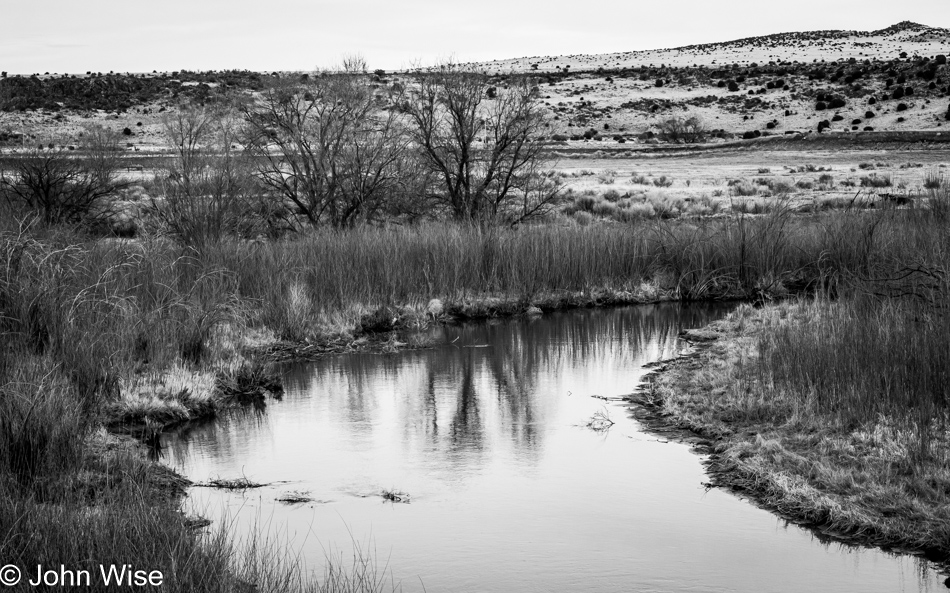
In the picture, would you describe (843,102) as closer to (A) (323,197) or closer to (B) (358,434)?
(A) (323,197)

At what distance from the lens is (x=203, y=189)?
18703 millimetres

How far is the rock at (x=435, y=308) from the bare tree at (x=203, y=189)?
428 centimetres

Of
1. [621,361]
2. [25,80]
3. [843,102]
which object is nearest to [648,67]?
[843,102]

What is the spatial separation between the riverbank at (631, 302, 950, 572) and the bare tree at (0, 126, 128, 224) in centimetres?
1419

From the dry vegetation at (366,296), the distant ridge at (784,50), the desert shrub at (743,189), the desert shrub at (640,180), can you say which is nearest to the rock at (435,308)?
the dry vegetation at (366,296)

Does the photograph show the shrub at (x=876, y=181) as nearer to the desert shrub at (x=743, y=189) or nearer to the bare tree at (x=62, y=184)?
the desert shrub at (x=743, y=189)

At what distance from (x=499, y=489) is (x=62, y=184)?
1642 cm

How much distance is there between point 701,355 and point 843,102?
191 feet

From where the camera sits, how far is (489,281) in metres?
19.3

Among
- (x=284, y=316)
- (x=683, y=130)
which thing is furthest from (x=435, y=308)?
(x=683, y=130)

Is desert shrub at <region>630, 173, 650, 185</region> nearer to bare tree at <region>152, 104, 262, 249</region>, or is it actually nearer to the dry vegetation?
the dry vegetation

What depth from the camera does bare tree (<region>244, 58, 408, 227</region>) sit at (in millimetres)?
21625

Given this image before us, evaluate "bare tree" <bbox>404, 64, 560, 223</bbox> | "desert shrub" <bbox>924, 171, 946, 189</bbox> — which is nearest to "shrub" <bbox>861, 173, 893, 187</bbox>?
"desert shrub" <bbox>924, 171, 946, 189</bbox>

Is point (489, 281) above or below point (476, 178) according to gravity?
below
